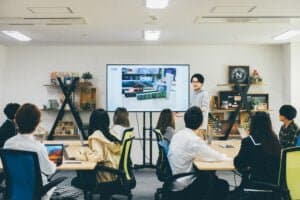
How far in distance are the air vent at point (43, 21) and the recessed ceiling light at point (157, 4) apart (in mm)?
1156

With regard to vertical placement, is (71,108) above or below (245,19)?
below

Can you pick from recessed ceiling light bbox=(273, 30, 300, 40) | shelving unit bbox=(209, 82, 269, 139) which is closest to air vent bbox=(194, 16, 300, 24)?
recessed ceiling light bbox=(273, 30, 300, 40)

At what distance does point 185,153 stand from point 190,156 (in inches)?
2.2

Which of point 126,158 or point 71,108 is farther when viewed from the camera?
point 71,108

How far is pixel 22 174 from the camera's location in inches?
119

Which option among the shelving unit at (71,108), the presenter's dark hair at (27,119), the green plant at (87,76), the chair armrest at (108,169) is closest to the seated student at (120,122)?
the chair armrest at (108,169)

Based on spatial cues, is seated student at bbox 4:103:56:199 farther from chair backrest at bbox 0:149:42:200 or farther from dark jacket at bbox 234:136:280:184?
dark jacket at bbox 234:136:280:184

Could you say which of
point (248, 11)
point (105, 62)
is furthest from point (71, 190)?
point (105, 62)

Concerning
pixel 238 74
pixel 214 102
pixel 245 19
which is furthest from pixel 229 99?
pixel 245 19

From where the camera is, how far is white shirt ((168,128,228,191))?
3605 mm

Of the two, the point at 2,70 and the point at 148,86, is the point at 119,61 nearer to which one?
the point at 148,86

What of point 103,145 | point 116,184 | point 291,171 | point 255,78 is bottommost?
point 116,184

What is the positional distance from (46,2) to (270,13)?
8.85ft

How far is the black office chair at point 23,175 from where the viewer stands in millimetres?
2937
